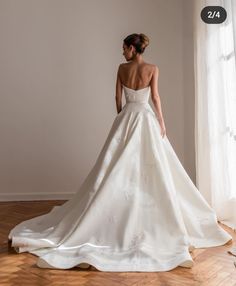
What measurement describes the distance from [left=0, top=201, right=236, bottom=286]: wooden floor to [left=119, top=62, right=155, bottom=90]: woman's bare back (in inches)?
59.5

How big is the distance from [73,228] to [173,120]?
2.81 metres

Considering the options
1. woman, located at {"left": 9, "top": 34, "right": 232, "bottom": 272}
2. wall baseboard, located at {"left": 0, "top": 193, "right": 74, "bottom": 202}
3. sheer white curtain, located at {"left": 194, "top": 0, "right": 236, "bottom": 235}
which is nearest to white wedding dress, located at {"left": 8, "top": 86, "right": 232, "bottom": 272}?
woman, located at {"left": 9, "top": 34, "right": 232, "bottom": 272}

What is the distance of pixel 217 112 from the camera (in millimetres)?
3959

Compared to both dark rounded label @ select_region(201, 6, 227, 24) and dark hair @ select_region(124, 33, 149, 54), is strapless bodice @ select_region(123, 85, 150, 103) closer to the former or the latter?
dark hair @ select_region(124, 33, 149, 54)

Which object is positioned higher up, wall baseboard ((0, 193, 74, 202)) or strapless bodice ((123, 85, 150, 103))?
strapless bodice ((123, 85, 150, 103))

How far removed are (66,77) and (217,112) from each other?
7.31 feet

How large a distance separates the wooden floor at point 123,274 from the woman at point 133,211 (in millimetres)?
60

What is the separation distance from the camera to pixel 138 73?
11.3ft

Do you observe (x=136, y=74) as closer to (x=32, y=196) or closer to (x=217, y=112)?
(x=217, y=112)

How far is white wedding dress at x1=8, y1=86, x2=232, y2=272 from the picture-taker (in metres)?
2.79

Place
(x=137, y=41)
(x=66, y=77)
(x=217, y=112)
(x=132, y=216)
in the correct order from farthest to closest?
(x=66, y=77)
(x=217, y=112)
(x=137, y=41)
(x=132, y=216)

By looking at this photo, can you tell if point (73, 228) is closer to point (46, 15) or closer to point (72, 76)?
point (72, 76)

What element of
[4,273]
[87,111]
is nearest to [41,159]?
[87,111]

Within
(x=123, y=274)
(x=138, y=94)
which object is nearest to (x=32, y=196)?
(x=138, y=94)
